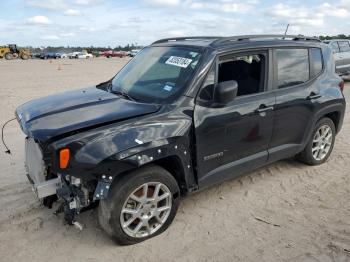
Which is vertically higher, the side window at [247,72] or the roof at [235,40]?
the roof at [235,40]

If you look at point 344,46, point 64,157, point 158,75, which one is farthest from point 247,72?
point 344,46

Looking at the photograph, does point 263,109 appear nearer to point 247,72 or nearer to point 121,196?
point 247,72

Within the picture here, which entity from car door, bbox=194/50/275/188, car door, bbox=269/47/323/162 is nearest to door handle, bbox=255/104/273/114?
car door, bbox=194/50/275/188

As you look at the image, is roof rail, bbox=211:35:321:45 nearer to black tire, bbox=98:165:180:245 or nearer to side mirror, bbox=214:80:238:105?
side mirror, bbox=214:80:238:105

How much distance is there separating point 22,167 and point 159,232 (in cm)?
277

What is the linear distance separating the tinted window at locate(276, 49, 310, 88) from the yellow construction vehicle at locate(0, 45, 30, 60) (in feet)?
163

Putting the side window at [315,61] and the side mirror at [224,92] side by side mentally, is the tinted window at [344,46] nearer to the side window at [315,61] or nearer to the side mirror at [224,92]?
the side window at [315,61]

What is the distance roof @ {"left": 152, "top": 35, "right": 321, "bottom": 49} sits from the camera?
4.28 m

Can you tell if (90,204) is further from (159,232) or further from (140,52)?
(140,52)

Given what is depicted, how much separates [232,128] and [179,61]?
95 cm

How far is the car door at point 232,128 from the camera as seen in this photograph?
3967 mm

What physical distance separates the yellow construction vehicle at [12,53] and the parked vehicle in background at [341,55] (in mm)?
43816

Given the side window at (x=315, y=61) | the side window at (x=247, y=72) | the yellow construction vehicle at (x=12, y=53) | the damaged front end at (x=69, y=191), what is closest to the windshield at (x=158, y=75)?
the side window at (x=247, y=72)

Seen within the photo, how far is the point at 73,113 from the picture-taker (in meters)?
3.75
